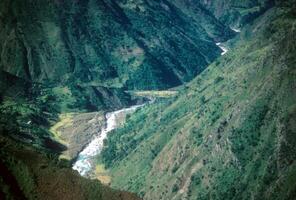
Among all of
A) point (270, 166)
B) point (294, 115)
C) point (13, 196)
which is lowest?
point (13, 196)

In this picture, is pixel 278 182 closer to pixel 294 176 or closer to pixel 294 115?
pixel 294 176

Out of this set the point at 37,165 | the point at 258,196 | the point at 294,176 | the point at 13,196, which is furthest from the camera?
the point at 258,196

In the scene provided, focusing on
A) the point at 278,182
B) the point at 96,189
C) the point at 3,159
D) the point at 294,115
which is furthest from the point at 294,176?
the point at 3,159

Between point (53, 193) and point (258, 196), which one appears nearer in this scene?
point (53, 193)

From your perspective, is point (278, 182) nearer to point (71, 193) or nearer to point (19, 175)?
point (71, 193)

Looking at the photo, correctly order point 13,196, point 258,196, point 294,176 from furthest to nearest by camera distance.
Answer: point 258,196 → point 294,176 → point 13,196

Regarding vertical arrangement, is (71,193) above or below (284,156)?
below

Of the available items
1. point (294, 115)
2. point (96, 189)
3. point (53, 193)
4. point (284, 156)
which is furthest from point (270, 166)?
point (53, 193)

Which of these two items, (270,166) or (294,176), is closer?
(294,176)

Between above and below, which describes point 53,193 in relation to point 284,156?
below
